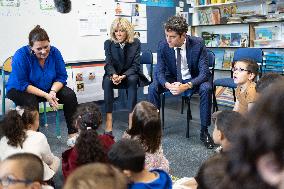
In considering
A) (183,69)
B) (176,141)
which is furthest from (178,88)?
(176,141)

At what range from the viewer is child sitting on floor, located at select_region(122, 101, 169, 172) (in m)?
Result: 1.83

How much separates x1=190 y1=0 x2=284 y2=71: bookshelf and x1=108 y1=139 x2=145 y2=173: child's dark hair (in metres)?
3.34

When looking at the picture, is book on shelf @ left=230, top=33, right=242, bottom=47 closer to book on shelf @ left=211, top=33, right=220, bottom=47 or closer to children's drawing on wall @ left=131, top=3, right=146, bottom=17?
book on shelf @ left=211, top=33, right=220, bottom=47

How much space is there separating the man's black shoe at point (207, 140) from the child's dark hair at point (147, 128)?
109cm

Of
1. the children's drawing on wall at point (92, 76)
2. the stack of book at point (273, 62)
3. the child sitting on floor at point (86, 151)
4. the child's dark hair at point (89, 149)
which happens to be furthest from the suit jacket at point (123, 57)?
the child's dark hair at point (89, 149)

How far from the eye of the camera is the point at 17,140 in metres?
1.74

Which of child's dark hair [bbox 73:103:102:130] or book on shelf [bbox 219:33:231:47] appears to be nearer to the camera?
child's dark hair [bbox 73:103:102:130]

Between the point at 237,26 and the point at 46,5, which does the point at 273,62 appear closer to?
the point at 237,26

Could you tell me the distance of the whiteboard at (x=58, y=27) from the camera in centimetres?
344

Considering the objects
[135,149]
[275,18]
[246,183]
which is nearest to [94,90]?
[275,18]

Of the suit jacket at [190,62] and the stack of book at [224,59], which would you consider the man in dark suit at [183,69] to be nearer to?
the suit jacket at [190,62]

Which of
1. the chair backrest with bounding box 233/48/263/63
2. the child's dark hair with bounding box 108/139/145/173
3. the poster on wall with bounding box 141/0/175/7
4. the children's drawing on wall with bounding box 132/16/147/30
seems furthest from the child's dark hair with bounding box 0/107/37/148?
the poster on wall with bounding box 141/0/175/7

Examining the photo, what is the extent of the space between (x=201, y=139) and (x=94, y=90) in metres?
1.68

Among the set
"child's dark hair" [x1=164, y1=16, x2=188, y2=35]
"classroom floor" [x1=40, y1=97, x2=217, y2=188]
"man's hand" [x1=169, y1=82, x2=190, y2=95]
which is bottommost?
"classroom floor" [x1=40, y1=97, x2=217, y2=188]
